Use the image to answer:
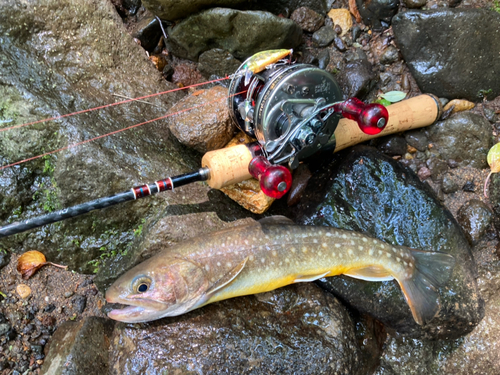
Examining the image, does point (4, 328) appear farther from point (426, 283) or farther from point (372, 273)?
point (426, 283)

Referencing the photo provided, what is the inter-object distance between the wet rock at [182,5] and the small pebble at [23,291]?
9.62 feet

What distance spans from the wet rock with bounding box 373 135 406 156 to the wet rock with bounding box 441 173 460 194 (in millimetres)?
505

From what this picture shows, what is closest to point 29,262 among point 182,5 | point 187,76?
point 187,76

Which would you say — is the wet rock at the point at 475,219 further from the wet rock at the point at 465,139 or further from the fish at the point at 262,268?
the fish at the point at 262,268

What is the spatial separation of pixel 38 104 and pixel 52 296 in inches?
66.7

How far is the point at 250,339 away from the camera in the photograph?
271 cm

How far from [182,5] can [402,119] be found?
2.42 m

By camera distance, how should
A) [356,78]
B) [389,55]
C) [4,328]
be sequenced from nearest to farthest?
[4,328], [356,78], [389,55]

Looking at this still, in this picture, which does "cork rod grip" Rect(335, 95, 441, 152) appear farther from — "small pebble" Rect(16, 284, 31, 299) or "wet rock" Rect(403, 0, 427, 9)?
"small pebble" Rect(16, 284, 31, 299)

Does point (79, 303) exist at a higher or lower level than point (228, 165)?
lower

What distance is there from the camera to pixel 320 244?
9.45 feet

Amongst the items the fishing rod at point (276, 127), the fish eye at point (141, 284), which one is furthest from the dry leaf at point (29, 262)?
the fish eye at point (141, 284)

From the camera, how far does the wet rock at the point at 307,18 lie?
4.13m

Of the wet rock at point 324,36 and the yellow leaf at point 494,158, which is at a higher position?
the wet rock at point 324,36
